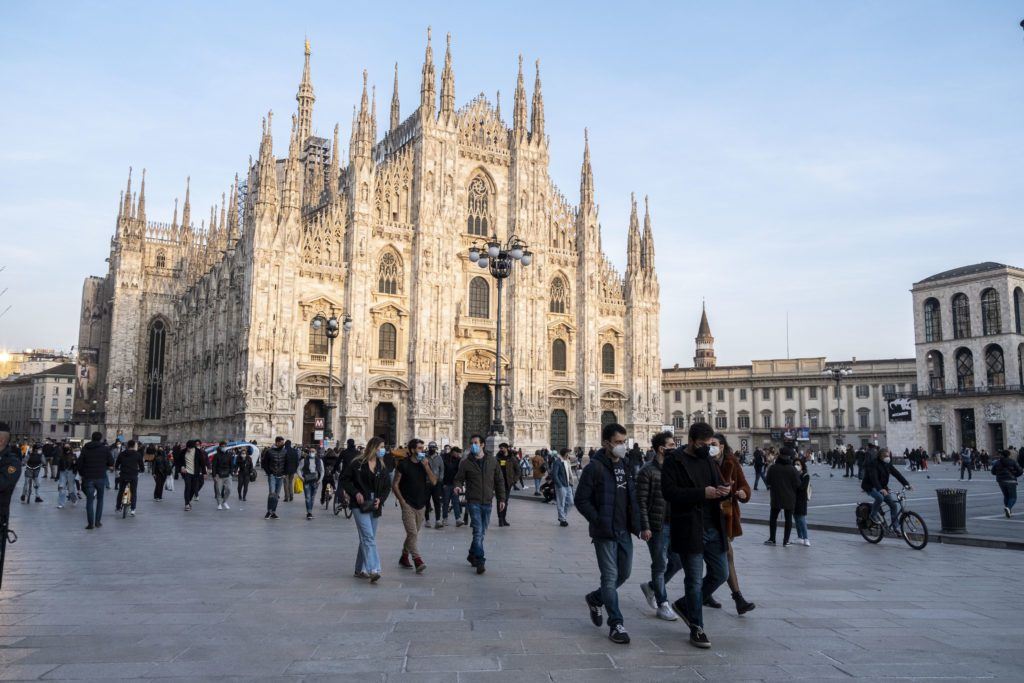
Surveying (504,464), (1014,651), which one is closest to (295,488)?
(504,464)

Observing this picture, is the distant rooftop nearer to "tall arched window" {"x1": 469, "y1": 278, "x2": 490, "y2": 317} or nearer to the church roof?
the church roof

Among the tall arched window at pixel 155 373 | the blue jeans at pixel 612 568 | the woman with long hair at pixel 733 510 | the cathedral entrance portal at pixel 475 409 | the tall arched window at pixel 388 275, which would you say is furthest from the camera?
the tall arched window at pixel 155 373

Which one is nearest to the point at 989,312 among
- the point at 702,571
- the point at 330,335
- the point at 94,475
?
the point at 330,335

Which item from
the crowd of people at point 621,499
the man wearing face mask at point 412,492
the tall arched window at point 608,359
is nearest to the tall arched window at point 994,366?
the tall arched window at point 608,359

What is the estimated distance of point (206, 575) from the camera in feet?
31.6

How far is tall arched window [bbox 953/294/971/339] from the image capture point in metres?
62.5

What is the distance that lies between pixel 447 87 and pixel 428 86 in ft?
3.81

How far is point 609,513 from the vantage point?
275 inches

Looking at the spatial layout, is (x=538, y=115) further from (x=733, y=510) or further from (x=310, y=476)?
(x=733, y=510)

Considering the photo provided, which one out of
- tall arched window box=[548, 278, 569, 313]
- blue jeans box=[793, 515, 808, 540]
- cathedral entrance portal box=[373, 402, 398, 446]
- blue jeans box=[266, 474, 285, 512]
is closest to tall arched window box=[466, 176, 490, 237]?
tall arched window box=[548, 278, 569, 313]

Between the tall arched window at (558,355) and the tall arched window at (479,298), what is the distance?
5.05 metres

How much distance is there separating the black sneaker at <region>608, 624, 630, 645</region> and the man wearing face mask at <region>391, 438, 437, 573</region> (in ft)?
13.0

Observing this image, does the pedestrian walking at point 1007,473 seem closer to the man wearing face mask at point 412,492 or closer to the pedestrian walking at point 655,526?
the pedestrian walking at point 655,526

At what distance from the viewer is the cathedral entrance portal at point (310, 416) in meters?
40.7
